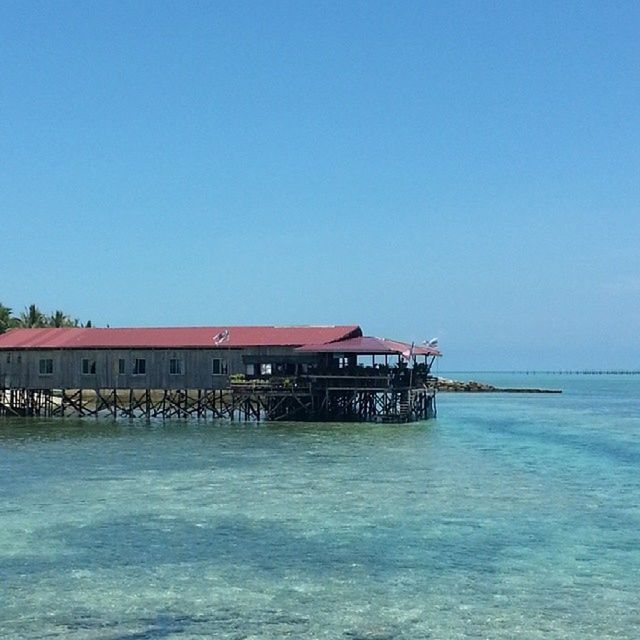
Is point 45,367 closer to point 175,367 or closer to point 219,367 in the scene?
point 175,367

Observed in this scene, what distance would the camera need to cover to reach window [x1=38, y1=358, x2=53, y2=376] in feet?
177

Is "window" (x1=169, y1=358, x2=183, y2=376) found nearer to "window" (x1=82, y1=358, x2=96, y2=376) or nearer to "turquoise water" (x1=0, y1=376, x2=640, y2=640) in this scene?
"window" (x1=82, y1=358, x2=96, y2=376)

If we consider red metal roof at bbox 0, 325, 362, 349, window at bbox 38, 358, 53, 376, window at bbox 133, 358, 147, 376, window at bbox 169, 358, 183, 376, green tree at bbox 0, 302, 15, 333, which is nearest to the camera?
red metal roof at bbox 0, 325, 362, 349

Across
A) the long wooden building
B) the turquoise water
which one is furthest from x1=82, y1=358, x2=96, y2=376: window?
the turquoise water

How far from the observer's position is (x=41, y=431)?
4569 cm

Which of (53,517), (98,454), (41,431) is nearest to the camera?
(53,517)

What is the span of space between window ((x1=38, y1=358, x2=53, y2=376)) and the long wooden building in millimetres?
61

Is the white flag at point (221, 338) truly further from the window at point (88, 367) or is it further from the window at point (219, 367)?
the window at point (88, 367)

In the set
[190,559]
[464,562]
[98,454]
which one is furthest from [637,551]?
[98,454]

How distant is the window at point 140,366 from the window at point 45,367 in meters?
5.44

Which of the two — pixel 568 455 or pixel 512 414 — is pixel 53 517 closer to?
pixel 568 455

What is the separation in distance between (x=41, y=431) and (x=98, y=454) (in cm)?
1218

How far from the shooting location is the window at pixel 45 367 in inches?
2128

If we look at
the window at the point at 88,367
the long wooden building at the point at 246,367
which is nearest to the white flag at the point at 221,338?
the long wooden building at the point at 246,367
